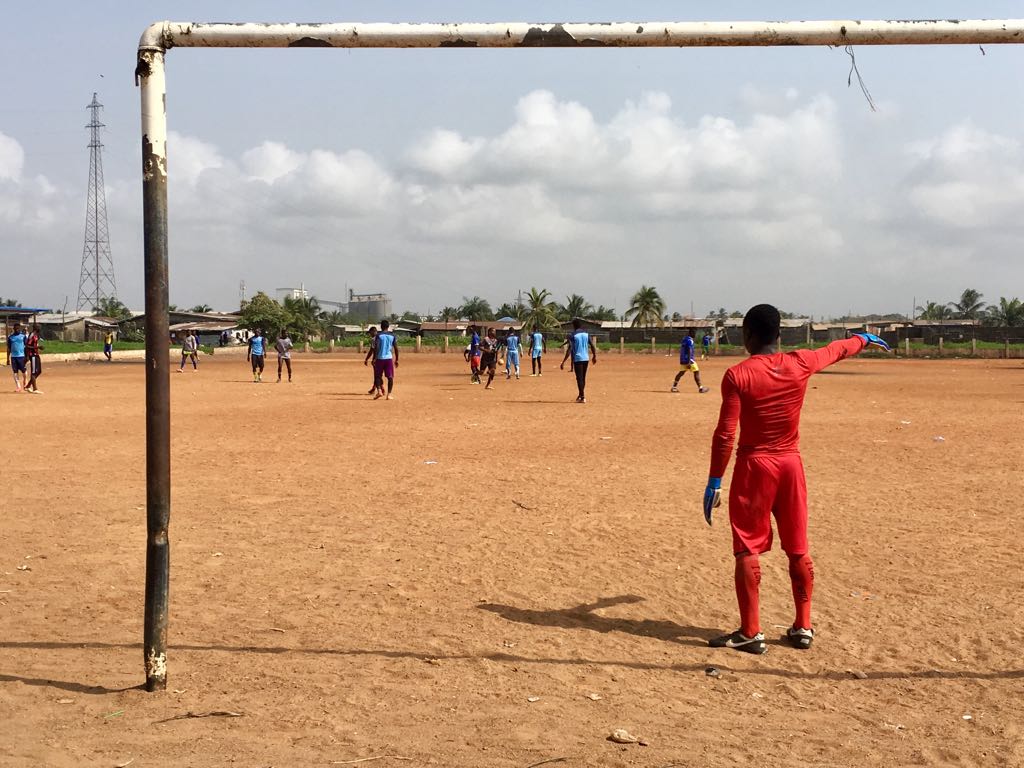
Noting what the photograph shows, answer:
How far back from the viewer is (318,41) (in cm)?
470

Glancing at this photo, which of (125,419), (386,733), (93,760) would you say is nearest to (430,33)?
(386,733)

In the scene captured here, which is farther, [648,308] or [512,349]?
[648,308]

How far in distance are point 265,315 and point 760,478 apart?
275 ft

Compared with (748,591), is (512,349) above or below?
above

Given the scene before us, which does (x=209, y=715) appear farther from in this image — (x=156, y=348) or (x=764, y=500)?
(x=764, y=500)

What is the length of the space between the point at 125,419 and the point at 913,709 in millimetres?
16436

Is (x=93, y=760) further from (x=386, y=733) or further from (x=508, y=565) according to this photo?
(x=508, y=565)

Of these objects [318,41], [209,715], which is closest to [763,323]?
[318,41]

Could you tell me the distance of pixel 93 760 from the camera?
12.8ft

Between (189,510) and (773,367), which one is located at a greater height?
(773,367)

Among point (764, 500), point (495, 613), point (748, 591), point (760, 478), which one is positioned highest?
point (760, 478)

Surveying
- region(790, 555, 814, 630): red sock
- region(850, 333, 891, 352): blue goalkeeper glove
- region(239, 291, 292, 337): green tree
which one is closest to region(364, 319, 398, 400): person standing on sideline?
region(850, 333, 891, 352): blue goalkeeper glove

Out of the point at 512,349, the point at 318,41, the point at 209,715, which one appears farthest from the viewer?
the point at 512,349

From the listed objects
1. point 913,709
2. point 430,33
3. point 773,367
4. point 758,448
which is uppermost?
point 430,33
